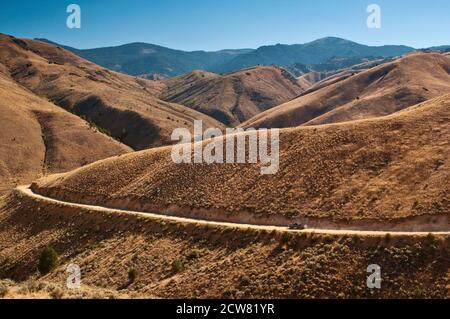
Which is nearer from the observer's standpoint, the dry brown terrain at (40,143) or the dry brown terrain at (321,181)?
the dry brown terrain at (321,181)

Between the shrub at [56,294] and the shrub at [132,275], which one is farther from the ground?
the shrub at [56,294]

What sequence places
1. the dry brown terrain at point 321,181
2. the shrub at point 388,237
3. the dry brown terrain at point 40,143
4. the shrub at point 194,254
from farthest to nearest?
the dry brown terrain at point 40,143, the shrub at point 194,254, the dry brown terrain at point 321,181, the shrub at point 388,237

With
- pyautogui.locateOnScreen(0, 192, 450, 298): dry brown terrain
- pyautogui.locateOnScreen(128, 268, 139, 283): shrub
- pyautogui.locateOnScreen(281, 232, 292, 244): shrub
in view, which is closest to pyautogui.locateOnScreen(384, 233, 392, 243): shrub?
pyautogui.locateOnScreen(0, 192, 450, 298): dry brown terrain

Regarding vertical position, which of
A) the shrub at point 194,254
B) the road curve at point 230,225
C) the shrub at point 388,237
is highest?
the shrub at point 388,237

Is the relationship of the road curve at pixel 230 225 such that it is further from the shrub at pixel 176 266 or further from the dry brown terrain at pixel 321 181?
the shrub at pixel 176 266

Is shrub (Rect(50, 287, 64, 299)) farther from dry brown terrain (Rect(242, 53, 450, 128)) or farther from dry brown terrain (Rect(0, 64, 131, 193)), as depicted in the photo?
dry brown terrain (Rect(242, 53, 450, 128))

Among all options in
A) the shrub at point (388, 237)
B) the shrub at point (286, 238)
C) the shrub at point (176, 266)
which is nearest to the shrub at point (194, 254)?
the shrub at point (176, 266)

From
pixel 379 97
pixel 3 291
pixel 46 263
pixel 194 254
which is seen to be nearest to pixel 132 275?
pixel 194 254
